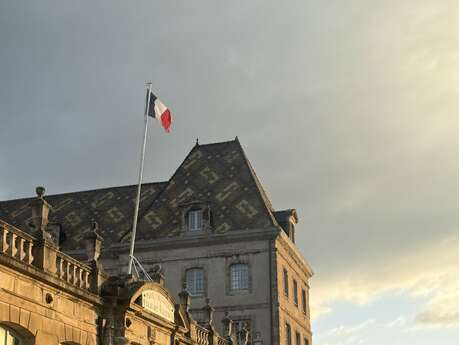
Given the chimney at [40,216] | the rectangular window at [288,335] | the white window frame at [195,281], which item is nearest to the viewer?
the chimney at [40,216]

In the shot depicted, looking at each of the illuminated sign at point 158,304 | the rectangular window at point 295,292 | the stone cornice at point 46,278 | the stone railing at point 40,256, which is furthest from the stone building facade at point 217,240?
the stone railing at point 40,256

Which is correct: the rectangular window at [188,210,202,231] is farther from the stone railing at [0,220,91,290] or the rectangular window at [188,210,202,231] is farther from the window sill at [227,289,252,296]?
the stone railing at [0,220,91,290]

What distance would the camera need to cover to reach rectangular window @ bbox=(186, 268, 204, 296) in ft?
129

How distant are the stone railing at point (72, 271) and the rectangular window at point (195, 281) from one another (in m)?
20.8

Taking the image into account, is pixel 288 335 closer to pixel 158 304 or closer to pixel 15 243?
pixel 158 304

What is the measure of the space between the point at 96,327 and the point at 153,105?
8388 millimetres

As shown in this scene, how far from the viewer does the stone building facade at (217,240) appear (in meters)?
38.6

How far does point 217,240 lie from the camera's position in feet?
129

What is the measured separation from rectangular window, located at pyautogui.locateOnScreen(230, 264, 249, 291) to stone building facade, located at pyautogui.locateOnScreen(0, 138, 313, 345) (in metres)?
0.05

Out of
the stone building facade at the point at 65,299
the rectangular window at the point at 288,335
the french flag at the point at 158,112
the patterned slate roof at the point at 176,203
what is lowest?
the stone building facade at the point at 65,299

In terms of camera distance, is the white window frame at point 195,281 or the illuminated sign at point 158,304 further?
the white window frame at point 195,281

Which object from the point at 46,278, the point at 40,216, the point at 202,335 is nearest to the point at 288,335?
the point at 202,335

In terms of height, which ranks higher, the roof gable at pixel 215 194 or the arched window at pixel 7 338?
the roof gable at pixel 215 194

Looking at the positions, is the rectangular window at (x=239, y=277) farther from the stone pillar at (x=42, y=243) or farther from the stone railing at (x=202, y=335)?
the stone pillar at (x=42, y=243)
